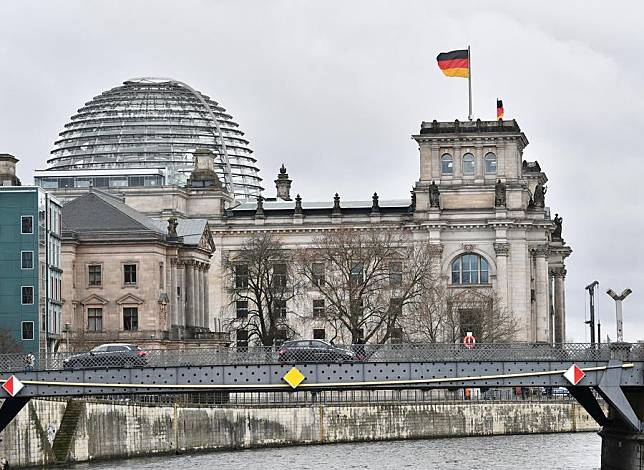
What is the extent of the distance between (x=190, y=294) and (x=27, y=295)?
36849mm

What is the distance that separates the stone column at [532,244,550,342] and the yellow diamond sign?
11493cm

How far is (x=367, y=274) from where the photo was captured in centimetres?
15712

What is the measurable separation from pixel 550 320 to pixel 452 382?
12483cm

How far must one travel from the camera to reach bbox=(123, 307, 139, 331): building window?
156875 millimetres

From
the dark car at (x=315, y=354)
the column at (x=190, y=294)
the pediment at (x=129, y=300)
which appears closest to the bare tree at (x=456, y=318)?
the column at (x=190, y=294)

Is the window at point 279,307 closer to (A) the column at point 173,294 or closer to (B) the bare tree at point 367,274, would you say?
(B) the bare tree at point 367,274

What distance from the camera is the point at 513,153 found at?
612ft

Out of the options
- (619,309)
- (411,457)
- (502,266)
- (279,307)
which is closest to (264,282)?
(279,307)

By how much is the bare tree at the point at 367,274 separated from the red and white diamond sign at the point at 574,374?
6896 centimetres

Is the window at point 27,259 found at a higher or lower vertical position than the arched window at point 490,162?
lower

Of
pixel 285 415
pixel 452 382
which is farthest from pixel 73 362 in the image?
pixel 285 415

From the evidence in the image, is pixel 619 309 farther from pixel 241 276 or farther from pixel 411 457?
pixel 241 276

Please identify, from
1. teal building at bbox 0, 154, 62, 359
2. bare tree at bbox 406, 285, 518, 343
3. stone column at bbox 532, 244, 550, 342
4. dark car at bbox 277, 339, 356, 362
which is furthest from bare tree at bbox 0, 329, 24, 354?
stone column at bbox 532, 244, 550, 342

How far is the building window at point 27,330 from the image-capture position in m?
129
